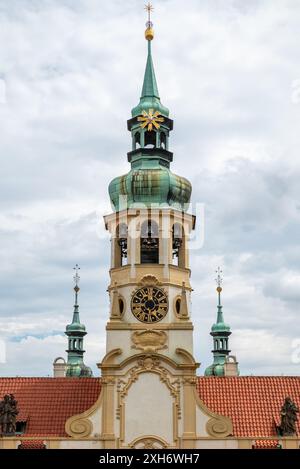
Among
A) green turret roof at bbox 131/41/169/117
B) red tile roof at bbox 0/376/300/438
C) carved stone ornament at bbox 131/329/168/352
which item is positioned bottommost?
red tile roof at bbox 0/376/300/438

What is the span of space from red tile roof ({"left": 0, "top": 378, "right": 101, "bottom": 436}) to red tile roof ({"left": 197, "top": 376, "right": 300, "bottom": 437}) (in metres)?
6.49

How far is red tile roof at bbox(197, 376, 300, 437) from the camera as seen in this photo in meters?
47.5

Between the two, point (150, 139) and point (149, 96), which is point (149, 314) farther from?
point (149, 96)

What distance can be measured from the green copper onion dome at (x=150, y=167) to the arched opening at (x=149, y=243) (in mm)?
1212

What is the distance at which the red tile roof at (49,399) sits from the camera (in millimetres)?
47844

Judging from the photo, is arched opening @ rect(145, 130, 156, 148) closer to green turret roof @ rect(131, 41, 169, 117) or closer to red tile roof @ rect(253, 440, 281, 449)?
green turret roof @ rect(131, 41, 169, 117)

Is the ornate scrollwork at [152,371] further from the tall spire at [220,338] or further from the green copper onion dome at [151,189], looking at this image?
the tall spire at [220,338]

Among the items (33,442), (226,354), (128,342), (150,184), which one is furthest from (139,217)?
(226,354)

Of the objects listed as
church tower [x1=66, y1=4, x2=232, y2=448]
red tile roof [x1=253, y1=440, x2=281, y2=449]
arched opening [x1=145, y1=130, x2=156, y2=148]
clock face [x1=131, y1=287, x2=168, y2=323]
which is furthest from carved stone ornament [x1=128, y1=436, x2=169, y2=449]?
arched opening [x1=145, y1=130, x2=156, y2=148]

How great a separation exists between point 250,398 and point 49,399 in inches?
445

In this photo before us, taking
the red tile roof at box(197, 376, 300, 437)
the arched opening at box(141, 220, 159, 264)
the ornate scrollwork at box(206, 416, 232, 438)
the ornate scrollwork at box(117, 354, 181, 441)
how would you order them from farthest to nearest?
1. the arched opening at box(141, 220, 159, 264)
2. the red tile roof at box(197, 376, 300, 437)
3. the ornate scrollwork at box(117, 354, 181, 441)
4. the ornate scrollwork at box(206, 416, 232, 438)

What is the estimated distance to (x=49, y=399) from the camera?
49250 millimetres

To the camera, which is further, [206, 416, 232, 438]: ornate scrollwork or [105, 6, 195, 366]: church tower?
[105, 6, 195, 366]: church tower

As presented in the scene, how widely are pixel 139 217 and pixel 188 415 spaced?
36.8 ft
